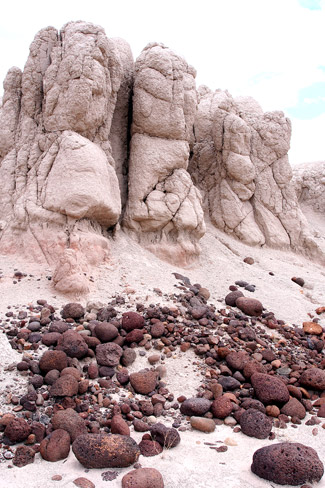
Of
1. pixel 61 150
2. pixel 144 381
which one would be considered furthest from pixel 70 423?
pixel 61 150

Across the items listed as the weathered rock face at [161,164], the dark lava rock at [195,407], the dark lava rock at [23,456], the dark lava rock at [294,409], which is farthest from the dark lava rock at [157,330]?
the weathered rock face at [161,164]

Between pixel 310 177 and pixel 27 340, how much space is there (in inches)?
499

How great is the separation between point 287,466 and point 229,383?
4.70ft

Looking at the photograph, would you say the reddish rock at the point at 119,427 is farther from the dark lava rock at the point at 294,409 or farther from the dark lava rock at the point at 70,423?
the dark lava rock at the point at 294,409

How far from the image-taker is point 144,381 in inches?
157

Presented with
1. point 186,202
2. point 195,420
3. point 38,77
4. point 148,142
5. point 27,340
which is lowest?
point 27,340

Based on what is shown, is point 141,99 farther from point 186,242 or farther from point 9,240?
point 9,240

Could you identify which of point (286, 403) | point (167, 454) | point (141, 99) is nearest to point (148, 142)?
point (141, 99)

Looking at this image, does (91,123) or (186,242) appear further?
(186,242)

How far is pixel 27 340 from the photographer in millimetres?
4301

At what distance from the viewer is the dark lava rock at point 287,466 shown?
2.68m

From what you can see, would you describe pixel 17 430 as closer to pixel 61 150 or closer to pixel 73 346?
pixel 73 346

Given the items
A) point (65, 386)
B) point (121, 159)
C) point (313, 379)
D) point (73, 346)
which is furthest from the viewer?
point (121, 159)

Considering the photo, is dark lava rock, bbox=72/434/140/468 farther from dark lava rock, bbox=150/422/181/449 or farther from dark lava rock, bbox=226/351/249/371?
dark lava rock, bbox=226/351/249/371
